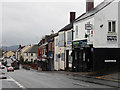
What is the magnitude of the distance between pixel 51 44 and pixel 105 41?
26715mm

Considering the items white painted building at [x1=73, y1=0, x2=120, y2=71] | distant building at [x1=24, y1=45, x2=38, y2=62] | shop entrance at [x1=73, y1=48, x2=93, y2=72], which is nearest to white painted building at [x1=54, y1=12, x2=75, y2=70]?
shop entrance at [x1=73, y1=48, x2=93, y2=72]

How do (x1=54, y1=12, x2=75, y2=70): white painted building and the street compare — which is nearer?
the street

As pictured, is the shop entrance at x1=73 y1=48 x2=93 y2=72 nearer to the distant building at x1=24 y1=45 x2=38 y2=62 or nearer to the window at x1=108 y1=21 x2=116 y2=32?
the window at x1=108 y1=21 x2=116 y2=32

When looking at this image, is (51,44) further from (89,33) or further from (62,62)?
(89,33)

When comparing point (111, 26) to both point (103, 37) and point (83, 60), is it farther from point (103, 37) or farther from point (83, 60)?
point (83, 60)

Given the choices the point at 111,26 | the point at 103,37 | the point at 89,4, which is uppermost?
the point at 89,4

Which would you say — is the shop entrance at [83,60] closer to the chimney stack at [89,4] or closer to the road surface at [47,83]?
the road surface at [47,83]

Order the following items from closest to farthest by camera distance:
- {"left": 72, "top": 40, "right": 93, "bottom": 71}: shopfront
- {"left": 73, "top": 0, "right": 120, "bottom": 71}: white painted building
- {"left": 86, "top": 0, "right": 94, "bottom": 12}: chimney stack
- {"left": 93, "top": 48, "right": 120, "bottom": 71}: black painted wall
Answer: {"left": 93, "top": 48, "right": 120, "bottom": 71}: black painted wall < {"left": 73, "top": 0, "right": 120, "bottom": 71}: white painted building < {"left": 72, "top": 40, "right": 93, "bottom": 71}: shopfront < {"left": 86, "top": 0, "right": 94, "bottom": 12}: chimney stack

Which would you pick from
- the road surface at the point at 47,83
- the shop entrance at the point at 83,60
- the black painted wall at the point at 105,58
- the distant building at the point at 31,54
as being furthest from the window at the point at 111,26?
the distant building at the point at 31,54

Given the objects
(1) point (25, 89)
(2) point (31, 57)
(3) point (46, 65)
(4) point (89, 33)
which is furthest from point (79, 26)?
(2) point (31, 57)

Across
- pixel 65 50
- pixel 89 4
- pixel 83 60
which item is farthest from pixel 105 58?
pixel 65 50

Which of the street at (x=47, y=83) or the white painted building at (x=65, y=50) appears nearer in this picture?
the street at (x=47, y=83)

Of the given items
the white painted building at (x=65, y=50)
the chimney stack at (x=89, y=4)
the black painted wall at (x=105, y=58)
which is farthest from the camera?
the white painted building at (x=65, y=50)

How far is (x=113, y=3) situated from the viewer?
2839 cm
